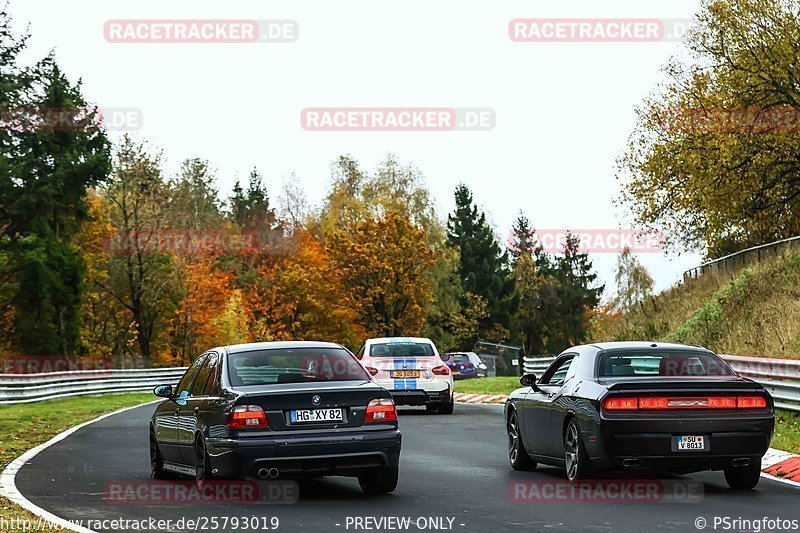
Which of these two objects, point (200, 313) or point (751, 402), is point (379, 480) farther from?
point (200, 313)

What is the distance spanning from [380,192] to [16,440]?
69.6 meters

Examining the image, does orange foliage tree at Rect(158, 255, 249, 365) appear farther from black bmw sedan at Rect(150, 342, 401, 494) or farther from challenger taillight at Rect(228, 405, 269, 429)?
challenger taillight at Rect(228, 405, 269, 429)

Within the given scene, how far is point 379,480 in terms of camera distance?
1198cm

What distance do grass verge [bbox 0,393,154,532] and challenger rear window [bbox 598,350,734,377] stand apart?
578 centimetres

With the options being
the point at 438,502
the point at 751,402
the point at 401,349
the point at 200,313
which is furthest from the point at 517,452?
the point at 200,313

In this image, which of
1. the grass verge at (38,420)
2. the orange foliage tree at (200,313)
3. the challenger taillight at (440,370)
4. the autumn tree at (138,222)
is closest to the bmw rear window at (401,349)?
the challenger taillight at (440,370)

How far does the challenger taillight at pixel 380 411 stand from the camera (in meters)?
11.7

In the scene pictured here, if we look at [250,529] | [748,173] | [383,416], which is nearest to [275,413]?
[383,416]

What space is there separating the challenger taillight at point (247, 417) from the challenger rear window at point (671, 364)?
3502 millimetres

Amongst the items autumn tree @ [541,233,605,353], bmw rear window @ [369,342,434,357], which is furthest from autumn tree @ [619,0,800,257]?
autumn tree @ [541,233,605,353]

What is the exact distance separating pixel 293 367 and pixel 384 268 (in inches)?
2670

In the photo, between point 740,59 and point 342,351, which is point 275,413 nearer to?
point 342,351

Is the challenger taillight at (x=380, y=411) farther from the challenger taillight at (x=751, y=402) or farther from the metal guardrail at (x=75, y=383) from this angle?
the metal guardrail at (x=75, y=383)

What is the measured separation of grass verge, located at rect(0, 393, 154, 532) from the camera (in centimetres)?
1108
